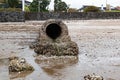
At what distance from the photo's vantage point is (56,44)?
A: 47.1 ft

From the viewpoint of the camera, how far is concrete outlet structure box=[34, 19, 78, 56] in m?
14.0

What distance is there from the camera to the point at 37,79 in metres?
9.61

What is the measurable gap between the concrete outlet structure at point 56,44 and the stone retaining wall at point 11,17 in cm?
2903

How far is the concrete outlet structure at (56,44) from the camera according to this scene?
1400cm

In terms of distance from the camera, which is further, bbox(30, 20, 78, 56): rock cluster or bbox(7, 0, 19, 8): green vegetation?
bbox(7, 0, 19, 8): green vegetation

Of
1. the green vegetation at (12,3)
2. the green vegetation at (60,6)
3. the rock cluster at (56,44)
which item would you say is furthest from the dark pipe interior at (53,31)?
the green vegetation at (60,6)

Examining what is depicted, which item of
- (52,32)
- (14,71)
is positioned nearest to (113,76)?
(14,71)

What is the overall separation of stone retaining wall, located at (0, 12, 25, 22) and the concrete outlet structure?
95.2 feet

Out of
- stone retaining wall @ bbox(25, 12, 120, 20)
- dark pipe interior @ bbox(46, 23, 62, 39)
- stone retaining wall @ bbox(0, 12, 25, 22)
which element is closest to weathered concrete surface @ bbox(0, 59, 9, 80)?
dark pipe interior @ bbox(46, 23, 62, 39)

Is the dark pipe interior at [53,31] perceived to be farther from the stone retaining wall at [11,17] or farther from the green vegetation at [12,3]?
the green vegetation at [12,3]

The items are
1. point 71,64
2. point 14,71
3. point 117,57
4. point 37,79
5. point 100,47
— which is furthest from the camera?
point 100,47

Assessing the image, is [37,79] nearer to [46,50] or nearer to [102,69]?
[102,69]

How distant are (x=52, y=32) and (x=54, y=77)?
7704mm

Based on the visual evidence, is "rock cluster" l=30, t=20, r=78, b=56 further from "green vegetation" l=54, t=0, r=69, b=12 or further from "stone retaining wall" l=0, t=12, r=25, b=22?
"green vegetation" l=54, t=0, r=69, b=12
